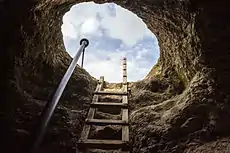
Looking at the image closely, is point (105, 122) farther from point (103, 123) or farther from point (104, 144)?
point (104, 144)

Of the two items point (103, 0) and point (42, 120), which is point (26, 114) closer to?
point (42, 120)

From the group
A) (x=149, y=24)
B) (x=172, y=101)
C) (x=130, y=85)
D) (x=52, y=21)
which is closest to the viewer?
(x=172, y=101)

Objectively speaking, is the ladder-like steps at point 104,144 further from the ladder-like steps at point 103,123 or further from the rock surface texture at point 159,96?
the rock surface texture at point 159,96

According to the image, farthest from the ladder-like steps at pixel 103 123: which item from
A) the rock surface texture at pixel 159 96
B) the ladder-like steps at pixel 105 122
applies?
the rock surface texture at pixel 159 96

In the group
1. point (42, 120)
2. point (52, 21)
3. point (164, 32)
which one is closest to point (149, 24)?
point (164, 32)

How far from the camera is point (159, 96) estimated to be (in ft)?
14.8

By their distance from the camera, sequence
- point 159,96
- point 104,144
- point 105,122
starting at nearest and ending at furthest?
point 104,144, point 105,122, point 159,96

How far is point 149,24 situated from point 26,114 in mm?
2949

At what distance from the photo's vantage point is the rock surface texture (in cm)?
302

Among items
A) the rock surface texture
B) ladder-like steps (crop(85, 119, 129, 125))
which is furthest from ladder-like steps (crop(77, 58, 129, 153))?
the rock surface texture

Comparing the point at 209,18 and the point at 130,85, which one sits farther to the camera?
the point at 130,85

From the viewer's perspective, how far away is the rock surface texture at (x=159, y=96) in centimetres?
302

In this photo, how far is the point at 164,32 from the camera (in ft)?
15.7

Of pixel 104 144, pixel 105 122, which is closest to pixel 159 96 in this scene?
pixel 105 122
